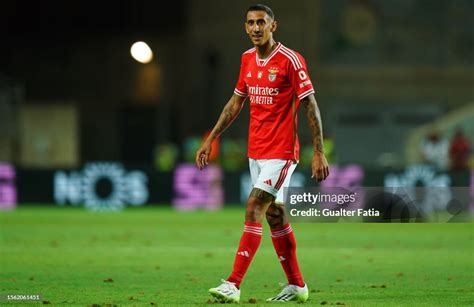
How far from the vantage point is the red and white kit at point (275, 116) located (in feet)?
31.4

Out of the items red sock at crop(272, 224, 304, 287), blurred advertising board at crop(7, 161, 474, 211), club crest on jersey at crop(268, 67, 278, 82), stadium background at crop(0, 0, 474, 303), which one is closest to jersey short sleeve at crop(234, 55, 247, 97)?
club crest on jersey at crop(268, 67, 278, 82)

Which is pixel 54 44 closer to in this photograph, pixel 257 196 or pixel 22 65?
pixel 22 65

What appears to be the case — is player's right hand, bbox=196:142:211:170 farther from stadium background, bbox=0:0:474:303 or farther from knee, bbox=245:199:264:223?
stadium background, bbox=0:0:474:303

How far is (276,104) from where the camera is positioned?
31.5ft

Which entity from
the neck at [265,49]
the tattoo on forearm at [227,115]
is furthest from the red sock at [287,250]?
the neck at [265,49]

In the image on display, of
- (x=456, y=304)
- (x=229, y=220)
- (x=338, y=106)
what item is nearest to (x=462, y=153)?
(x=229, y=220)

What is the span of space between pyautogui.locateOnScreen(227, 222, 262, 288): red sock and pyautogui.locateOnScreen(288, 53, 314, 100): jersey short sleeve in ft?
3.64

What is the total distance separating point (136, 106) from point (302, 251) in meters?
29.7

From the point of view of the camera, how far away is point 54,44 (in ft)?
148

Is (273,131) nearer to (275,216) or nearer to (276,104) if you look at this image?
(276,104)

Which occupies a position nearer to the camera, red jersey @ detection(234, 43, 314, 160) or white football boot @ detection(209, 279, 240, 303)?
white football boot @ detection(209, 279, 240, 303)

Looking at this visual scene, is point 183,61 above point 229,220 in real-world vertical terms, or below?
above

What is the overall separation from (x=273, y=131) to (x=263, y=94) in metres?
0.31

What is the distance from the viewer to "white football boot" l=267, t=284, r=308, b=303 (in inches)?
381
